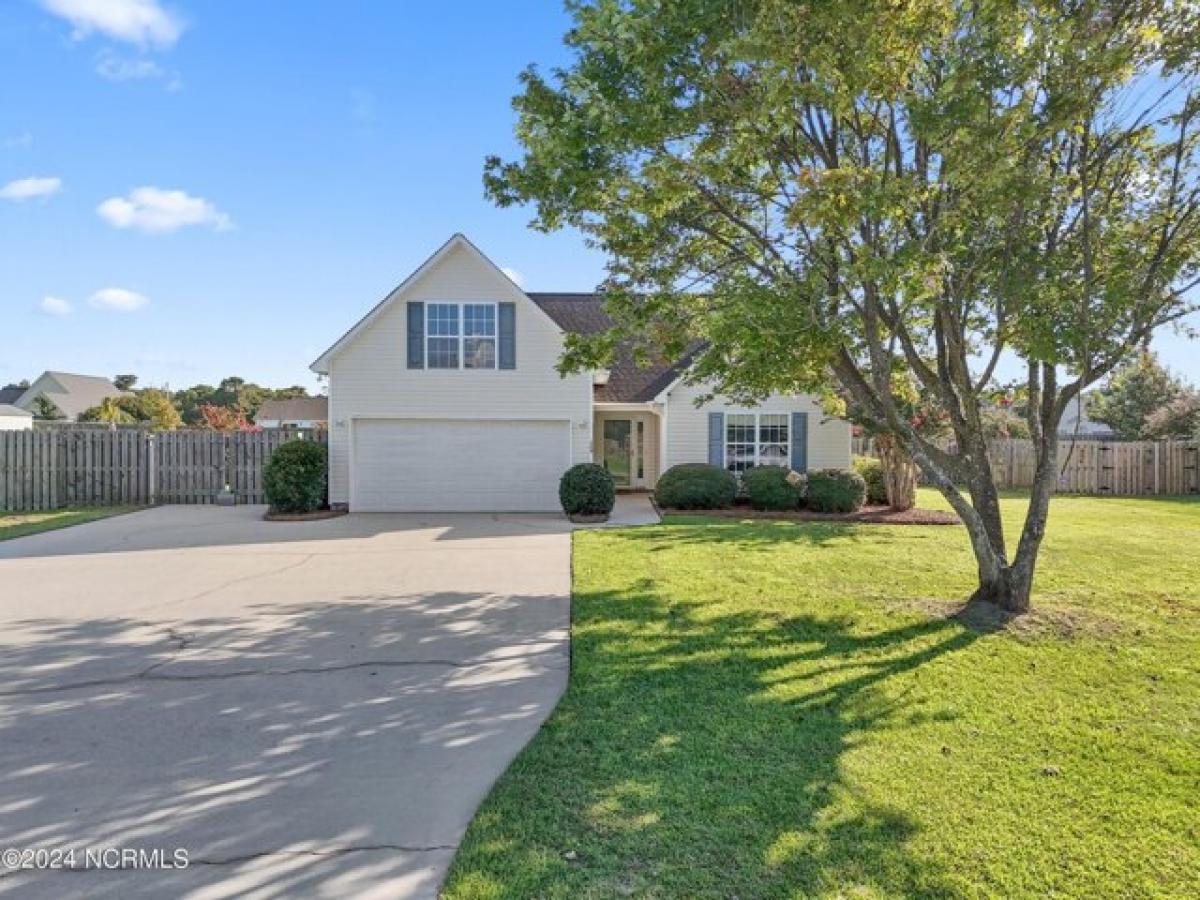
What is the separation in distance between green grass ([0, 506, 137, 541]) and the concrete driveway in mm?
4354

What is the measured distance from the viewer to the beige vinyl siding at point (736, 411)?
17.1 meters

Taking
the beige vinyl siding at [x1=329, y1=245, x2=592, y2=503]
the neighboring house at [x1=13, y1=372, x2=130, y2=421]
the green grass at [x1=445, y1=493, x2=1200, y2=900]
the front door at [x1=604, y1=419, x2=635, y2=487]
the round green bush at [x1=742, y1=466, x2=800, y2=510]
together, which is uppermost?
the neighboring house at [x1=13, y1=372, x2=130, y2=421]

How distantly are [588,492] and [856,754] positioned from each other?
407 inches

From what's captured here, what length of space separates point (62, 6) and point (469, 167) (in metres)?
5.14

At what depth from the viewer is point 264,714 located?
4336 millimetres

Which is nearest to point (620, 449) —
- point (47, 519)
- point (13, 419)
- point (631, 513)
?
point (631, 513)

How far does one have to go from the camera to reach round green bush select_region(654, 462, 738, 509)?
603 inches

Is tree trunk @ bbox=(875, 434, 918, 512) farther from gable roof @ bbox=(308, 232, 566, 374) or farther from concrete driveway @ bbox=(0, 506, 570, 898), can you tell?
gable roof @ bbox=(308, 232, 566, 374)

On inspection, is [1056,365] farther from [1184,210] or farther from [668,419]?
[668,419]

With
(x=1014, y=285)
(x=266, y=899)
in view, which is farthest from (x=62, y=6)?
(x=1014, y=285)

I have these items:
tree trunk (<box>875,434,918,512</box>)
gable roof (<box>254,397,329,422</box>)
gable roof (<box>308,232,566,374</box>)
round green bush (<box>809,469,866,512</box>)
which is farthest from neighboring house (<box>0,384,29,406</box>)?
tree trunk (<box>875,434,918,512</box>)

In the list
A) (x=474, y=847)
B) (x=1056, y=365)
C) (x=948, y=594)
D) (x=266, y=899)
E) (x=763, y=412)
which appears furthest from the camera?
(x=763, y=412)

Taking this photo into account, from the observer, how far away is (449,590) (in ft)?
25.9

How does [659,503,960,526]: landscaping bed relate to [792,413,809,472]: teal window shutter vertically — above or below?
below
